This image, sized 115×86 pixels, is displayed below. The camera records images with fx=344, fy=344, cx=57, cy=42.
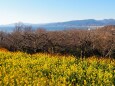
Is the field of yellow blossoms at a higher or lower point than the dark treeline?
higher

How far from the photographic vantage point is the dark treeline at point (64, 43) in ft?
148

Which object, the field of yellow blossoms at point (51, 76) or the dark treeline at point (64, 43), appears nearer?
the field of yellow blossoms at point (51, 76)

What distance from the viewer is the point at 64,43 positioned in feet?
158

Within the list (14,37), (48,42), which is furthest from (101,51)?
(14,37)

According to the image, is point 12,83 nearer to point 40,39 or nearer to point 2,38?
point 40,39

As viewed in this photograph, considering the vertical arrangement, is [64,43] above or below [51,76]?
below

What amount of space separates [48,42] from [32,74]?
34.2m

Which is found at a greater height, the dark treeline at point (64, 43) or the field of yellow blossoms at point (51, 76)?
the field of yellow blossoms at point (51, 76)

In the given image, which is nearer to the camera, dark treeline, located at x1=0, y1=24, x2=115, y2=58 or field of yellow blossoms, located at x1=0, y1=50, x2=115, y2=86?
field of yellow blossoms, located at x1=0, y1=50, x2=115, y2=86

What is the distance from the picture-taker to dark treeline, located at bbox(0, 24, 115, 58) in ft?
148

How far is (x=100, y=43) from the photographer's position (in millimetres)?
47438

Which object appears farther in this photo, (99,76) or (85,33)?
(85,33)

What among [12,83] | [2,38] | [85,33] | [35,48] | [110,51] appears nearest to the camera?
[12,83]

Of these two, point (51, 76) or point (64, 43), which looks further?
point (64, 43)
